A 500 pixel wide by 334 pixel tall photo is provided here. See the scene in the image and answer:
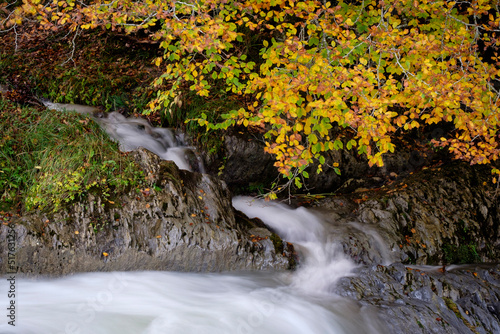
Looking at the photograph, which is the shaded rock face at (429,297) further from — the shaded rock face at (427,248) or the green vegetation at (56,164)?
the green vegetation at (56,164)

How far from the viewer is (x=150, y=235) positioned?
4488 millimetres

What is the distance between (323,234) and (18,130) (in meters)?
4.50

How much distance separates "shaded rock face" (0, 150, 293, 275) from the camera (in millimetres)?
4105

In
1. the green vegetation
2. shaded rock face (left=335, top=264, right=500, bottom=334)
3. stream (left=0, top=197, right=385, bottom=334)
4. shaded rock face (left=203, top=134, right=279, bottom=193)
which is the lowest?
stream (left=0, top=197, right=385, bottom=334)

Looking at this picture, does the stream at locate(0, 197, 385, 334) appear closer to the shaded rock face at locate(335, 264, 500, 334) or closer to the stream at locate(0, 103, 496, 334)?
the stream at locate(0, 103, 496, 334)

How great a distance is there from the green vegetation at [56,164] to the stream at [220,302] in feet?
3.27

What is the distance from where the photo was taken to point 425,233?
6008mm

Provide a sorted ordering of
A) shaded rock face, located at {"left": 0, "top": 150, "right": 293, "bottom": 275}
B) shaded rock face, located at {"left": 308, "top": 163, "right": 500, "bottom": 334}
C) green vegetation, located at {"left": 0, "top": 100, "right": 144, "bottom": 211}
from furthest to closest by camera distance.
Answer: green vegetation, located at {"left": 0, "top": 100, "right": 144, "bottom": 211}, shaded rock face, located at {"left": 308, "top": 163, "right": 500, "bottom": 334}, shaded rock face, located at {"left": 0, "top": 150, "right": 293, "bottom": 275}

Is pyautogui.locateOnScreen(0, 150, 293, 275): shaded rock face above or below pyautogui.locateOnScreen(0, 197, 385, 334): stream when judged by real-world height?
above

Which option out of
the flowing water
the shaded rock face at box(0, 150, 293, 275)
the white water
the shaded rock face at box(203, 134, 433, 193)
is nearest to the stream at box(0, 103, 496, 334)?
the flowing water

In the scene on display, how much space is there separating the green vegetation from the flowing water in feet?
3.23

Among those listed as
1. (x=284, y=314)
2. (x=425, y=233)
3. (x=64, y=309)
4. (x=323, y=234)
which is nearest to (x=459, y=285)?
(x=425, y=233)

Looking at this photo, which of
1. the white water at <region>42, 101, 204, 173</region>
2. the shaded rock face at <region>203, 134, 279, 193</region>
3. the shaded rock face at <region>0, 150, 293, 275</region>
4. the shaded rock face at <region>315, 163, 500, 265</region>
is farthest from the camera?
the shaded rock face at <region>203, 134, 279, 193</region>

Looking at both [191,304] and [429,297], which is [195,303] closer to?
[191,304]
